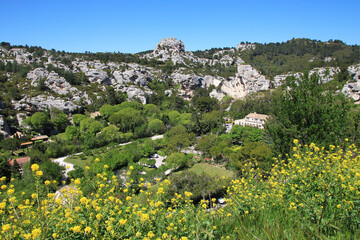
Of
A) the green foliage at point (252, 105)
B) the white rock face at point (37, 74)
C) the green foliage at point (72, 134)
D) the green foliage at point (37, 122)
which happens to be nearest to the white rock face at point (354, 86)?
the green foliage at point (252, 105)

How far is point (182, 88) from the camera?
198 feet

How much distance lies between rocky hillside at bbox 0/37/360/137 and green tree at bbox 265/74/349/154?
105 feet

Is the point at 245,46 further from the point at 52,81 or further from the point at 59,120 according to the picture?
the point at 59,120

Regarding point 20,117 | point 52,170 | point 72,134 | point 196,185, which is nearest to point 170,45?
point 20,117

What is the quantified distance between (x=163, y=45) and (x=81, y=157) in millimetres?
78628

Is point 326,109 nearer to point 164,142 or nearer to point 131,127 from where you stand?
point 164,142

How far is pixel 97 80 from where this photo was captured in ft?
177

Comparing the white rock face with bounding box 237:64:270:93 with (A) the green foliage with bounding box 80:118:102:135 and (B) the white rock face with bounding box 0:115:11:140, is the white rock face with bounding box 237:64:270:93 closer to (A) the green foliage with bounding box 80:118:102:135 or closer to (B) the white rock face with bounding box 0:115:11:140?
(A) the green foliage with bounding box 80:118:102:135

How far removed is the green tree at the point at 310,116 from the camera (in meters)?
6.78

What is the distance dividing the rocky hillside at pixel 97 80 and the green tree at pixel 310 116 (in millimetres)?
32136

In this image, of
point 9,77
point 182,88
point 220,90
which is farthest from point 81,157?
point 220,90

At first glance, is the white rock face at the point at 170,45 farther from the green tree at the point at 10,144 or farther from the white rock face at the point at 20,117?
the green tree at the point at 10,144

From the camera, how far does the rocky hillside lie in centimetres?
3906

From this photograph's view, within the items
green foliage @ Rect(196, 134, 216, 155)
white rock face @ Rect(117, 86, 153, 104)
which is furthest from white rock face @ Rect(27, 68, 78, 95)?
green foliage @ Rect(196, 134, 216, 155)
